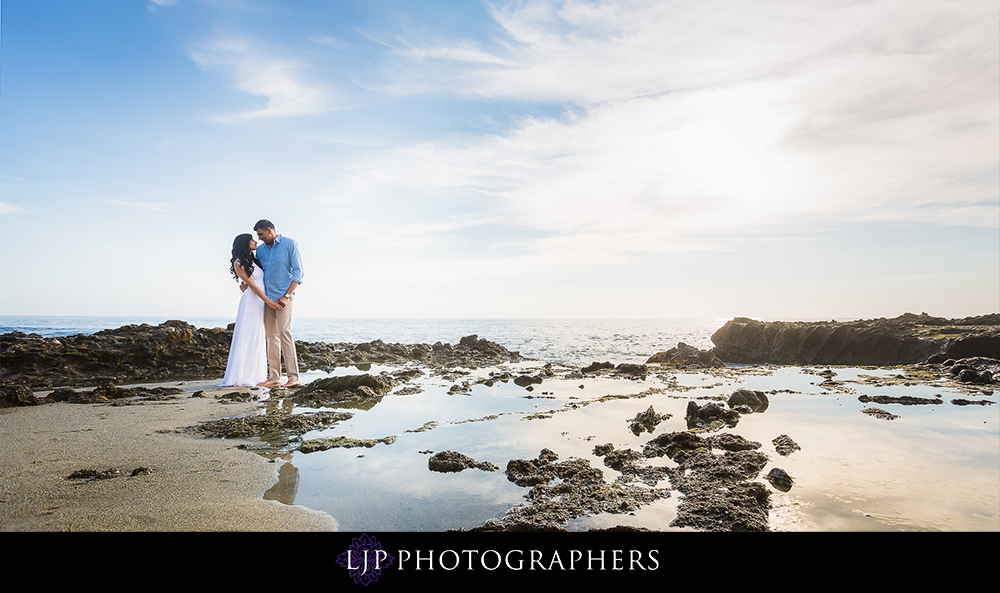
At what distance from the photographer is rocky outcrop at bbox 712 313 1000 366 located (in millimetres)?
12094

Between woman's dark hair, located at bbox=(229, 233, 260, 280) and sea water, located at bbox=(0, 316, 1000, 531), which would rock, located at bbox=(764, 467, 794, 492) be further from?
woman's dark hair, located at bbox=(229, 233, 260, 280)

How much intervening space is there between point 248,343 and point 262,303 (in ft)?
2.62

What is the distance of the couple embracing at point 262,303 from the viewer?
873cm

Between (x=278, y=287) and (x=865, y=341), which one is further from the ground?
(x=278, y=287)

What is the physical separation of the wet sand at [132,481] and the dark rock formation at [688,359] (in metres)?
11.7

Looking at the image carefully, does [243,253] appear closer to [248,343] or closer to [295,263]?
[295,263]

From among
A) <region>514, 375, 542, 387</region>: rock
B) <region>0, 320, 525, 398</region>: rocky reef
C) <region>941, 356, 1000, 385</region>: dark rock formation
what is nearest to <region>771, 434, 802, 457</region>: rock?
<region>514, 375, 542, 387</region>: rock

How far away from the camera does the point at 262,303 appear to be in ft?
29.1
